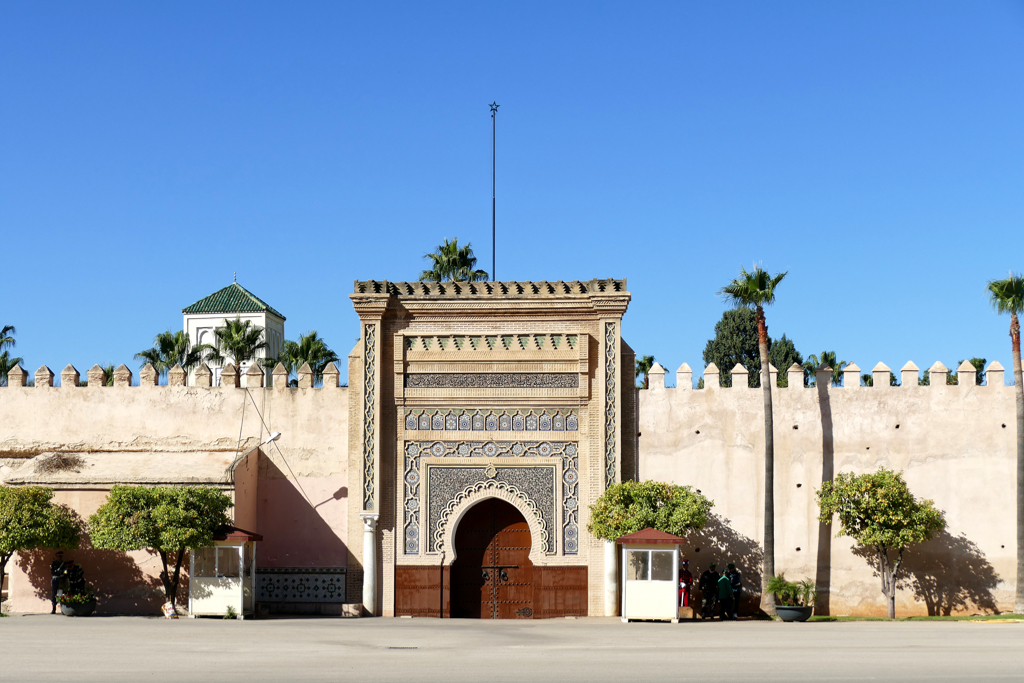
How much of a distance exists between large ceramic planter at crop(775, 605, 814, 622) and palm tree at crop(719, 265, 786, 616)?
1.03 ft

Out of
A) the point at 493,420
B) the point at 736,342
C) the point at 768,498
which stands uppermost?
the point at 736,342

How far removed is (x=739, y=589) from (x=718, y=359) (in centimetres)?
3679

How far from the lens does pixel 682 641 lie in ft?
49.3

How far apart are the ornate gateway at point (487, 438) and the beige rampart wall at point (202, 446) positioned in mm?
682

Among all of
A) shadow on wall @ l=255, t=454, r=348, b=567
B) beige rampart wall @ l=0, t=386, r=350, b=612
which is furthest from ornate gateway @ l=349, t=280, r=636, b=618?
beige rampart wall @ l=0, t=386, r=350, b=612

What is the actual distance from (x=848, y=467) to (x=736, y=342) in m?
35.0

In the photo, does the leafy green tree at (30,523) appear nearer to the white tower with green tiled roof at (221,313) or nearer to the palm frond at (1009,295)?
the palm frond at (1009,295)

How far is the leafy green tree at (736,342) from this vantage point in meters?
55.2

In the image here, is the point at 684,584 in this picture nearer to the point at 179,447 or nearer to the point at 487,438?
the point at 487,438

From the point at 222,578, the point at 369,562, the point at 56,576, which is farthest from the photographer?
the point at 369,562

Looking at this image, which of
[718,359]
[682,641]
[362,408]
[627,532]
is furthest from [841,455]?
[718,359]

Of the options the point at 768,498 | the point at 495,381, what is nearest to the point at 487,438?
the point at 495,381

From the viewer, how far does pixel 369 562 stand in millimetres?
20391

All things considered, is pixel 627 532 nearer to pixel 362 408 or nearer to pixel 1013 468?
pixel 362 408
